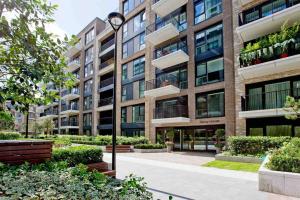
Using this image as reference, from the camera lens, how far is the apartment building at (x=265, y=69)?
16.9 metres

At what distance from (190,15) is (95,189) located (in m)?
24.1

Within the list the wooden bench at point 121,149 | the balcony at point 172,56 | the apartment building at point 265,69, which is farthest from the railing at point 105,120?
the apartment building at point 265,69

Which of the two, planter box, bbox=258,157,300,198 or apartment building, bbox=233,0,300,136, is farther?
apartment building, bbox=233,0,300,136

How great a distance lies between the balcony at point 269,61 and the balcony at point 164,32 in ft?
30.4

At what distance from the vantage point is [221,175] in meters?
11.7

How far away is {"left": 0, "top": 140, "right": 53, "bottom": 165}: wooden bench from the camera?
762 centimetres

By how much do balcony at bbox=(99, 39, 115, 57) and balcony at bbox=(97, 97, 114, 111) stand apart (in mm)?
7712

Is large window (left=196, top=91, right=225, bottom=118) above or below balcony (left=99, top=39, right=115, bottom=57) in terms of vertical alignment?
below

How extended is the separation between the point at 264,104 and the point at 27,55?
57.4 ft

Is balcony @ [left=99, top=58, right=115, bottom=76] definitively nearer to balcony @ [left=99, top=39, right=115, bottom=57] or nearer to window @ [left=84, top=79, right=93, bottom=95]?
balcony @ [left=99, top=39, right=115, bottom=57]

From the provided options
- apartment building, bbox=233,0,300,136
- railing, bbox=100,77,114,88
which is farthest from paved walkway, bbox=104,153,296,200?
railing, bbox=100,77,114,88

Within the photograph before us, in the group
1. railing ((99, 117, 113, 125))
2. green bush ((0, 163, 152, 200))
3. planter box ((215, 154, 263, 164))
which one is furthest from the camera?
railing ((99, 117, 113, 125))

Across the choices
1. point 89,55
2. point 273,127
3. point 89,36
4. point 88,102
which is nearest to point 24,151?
point 273,127

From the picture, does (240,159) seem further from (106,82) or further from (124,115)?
(106,82)
